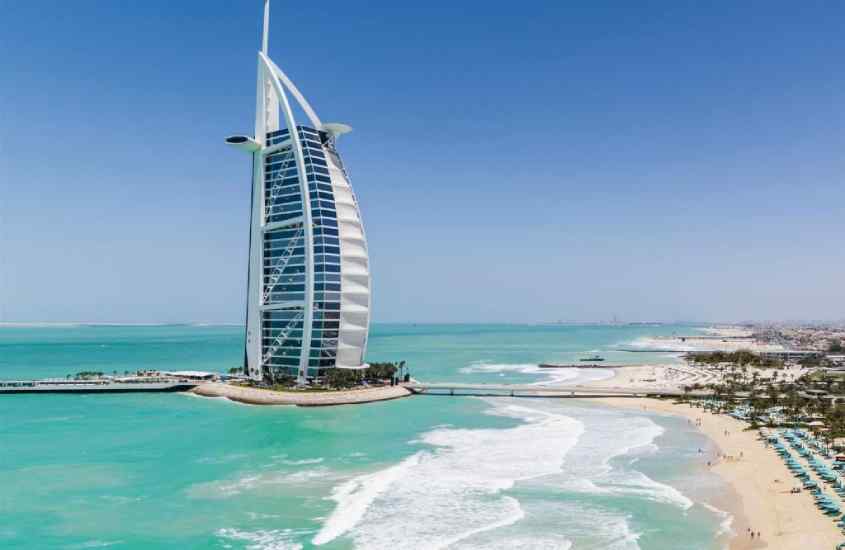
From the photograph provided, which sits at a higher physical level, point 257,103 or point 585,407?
point 257,103

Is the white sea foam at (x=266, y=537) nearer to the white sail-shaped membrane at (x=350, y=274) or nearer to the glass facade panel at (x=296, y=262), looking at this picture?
the glass facade panel at (x=296, y=262)

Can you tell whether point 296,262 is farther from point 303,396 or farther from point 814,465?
point 814,465

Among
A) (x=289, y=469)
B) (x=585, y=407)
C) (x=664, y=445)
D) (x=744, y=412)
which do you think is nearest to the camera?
(x=289, y=469)

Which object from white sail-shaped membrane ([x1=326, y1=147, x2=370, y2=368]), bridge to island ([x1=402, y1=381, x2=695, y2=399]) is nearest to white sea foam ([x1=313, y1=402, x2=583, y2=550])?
bridge to island ([x1=402, y1=381, x2=695, y2=399])

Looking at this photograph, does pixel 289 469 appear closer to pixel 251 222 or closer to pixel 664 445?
pixel 664 445

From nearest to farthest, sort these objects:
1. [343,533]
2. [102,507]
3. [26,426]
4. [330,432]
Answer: [343,533]
[102,507]
[330,432]
[26,426]

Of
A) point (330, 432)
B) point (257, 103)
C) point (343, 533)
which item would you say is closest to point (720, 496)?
point (343, 533)

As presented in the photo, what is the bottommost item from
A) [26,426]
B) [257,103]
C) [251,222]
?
[26,426]
